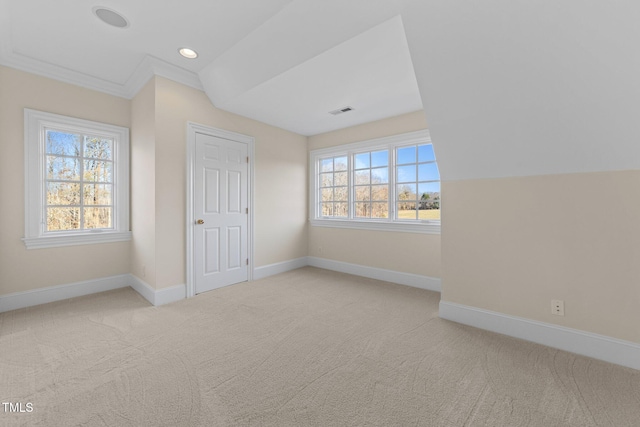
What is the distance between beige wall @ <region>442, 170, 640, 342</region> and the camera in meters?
2.00

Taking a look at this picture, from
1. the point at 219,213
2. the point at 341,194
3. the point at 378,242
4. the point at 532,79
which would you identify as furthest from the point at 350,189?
the point at 532,79

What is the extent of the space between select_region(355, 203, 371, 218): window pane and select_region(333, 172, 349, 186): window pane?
46 centimetres

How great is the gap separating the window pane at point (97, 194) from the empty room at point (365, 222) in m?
0.03

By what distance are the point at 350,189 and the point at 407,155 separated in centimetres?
110

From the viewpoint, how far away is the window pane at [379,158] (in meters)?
4.19

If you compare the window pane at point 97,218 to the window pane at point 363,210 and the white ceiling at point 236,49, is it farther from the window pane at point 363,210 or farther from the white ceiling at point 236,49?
the window pane at point 363,210

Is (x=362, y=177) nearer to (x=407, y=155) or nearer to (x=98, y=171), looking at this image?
(x=407, y=155)

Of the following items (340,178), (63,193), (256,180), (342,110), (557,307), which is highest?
(342,110)

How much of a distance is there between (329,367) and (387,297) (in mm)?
1642

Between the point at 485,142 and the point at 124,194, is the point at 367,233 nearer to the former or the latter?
the point at 485,142

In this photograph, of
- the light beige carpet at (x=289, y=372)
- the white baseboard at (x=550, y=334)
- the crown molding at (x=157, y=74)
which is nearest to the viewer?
the light beige carpet at (x=289, y=372)

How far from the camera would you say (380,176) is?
4.29m

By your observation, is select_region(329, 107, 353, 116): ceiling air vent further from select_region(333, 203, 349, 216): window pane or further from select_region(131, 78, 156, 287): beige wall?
select_region(131, 78, 156, 287): beige wall

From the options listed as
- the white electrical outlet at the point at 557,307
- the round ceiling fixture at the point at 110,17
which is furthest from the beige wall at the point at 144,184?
the white electrical outlet at the point at 557,307
